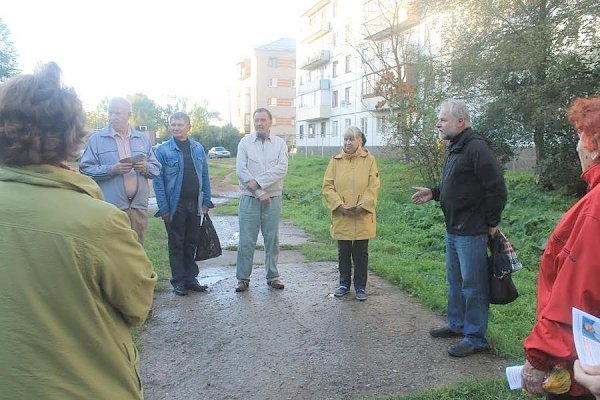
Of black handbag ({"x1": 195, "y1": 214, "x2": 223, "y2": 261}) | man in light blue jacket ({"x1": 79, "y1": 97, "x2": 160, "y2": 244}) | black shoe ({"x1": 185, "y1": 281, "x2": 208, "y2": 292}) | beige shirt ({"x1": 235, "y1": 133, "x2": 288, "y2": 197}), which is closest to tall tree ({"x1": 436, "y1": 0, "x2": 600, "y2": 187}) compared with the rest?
beige shirt ({"x1": 235, "y1": 133, "x2": 288, "y2": 197})

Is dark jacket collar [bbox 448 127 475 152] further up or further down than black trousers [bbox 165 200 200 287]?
further up

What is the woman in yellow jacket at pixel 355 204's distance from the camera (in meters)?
5.87

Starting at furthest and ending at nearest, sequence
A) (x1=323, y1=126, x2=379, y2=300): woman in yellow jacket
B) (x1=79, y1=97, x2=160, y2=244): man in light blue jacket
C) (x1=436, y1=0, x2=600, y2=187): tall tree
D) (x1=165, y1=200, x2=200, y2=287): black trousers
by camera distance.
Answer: (x1=436, y1=0, x2=600, y2=187): tall tree → (x1=165, y1=200, x2=200, y2=287): black trousers → (x1=323, y1=126, x2=379, y2=300): woman in yellow jacket → (x1=79, y1=97, x2=160, y2=244): man in light blue jacket

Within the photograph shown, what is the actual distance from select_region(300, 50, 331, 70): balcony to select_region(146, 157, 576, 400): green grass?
35.2 metres

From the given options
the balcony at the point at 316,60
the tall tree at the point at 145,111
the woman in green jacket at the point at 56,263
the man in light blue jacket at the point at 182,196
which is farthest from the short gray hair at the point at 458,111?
the tall tree at the point at 145,111

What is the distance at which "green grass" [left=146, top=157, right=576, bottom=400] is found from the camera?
4.48m

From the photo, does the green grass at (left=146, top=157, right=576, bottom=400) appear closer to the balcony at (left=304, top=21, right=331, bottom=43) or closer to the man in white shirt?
the man in white shirt

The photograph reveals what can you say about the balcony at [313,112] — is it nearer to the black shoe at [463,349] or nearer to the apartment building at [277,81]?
the apartment building at [277,81]

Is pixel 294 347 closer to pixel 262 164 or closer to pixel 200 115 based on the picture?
pixel 262 164

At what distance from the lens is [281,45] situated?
75.1 metres

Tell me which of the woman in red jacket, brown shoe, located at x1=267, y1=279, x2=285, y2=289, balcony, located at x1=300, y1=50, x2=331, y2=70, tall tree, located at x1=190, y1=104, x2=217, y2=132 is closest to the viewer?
the woman in red jacket

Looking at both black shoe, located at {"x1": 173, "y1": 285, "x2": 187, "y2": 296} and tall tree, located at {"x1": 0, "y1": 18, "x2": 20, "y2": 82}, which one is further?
tall tree, located at {"x1": 0, "y1": 18, "x2": 20, "y2": 82}

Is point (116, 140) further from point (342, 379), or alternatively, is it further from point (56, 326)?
point (56, 326)

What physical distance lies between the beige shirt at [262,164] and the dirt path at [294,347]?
4.07 feet
